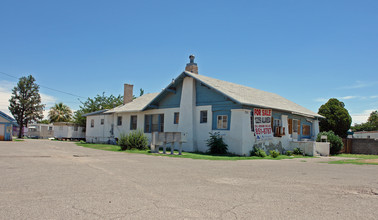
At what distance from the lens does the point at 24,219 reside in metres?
4.30

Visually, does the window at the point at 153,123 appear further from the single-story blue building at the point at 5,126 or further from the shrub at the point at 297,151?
the single-story blue building at the point at 5,126

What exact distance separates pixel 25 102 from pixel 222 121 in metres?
38.2

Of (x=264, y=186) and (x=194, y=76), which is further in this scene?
(x=194, y=76)

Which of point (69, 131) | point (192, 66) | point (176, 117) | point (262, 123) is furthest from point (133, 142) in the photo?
point (69, 131)

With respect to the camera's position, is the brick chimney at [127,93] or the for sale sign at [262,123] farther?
the brick chimney at [127,93]

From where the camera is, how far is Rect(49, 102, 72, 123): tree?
2630 inches

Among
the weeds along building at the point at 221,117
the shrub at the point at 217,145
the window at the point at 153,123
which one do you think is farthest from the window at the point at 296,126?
the window at the point at 153,123

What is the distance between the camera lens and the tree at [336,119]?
3123 cm

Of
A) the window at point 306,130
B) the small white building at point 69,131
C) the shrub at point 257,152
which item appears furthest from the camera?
the small white building at point 69,131

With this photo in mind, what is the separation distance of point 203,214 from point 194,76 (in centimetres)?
1745

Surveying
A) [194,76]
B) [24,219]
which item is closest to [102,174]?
[24,219]

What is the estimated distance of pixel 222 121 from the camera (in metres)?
20.6

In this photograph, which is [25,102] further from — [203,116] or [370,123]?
[370,123]

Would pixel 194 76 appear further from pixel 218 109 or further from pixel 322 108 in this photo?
pixel 322 108
